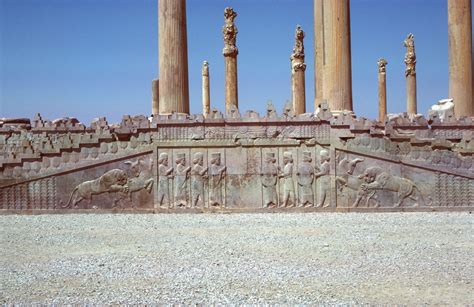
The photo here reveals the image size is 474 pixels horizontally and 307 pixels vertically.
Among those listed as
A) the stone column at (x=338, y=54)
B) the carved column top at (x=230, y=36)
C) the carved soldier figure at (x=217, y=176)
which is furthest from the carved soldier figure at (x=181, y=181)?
the carved column top at (x=230, y=36)

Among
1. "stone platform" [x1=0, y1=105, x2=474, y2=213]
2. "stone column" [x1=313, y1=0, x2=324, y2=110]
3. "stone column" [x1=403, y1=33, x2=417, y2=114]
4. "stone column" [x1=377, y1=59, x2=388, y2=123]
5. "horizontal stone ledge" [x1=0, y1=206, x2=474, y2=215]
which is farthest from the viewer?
"stone column" [x1=377, y1=59, x2=388, y2=123]

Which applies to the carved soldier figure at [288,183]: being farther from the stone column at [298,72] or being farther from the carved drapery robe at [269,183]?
the stone column at [298,72]

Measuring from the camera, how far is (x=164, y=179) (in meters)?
14.6

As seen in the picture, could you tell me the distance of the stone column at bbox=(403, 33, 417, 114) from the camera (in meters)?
36.6

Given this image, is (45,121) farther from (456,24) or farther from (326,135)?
(456,24)

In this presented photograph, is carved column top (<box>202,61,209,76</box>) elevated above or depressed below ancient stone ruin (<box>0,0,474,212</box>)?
above

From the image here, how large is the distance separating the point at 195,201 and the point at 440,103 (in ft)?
42.1

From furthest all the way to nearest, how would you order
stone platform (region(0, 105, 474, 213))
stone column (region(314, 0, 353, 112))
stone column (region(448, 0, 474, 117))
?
stone column (region(448, 0, 474, 117)) → stone column (region(314, 0, 353, 112)) → stone platform (region(0, 105, 474, 213))

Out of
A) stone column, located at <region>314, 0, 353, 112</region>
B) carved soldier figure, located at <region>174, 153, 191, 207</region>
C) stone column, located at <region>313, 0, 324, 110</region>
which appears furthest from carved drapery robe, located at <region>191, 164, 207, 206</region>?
stone column, located at <region>313, 0, 324, 110</region>

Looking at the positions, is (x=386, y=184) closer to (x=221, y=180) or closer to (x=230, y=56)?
(x=221, y=180)

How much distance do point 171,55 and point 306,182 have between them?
568 cm

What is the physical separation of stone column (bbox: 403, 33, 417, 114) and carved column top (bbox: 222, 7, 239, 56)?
42.9ft

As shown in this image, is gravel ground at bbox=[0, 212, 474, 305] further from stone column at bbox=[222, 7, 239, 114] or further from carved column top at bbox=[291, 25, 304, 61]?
carved column top at bbox=[291, 25, 304, 61]

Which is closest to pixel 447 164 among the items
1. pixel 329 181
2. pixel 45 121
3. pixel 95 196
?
pixel 329 181
